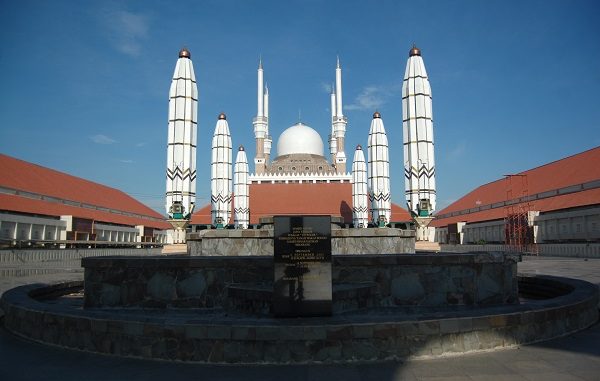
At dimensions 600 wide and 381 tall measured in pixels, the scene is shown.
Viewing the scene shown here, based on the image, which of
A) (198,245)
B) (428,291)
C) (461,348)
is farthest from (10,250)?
(461,348)

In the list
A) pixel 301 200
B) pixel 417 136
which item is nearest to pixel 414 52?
pixel 417 136

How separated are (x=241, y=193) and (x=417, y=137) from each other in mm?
21560

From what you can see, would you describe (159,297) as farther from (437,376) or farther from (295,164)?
(295,164)

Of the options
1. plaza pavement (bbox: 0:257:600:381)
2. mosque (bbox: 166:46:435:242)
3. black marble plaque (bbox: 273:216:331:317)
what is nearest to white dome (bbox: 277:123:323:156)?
mosque (bbox: 166:46:435:242)

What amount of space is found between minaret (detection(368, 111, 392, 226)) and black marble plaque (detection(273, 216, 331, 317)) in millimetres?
34782

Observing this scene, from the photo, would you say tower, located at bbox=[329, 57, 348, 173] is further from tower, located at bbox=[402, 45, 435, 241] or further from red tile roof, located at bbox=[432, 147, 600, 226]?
tower, located at bbox=[402, 45, 435, 241]

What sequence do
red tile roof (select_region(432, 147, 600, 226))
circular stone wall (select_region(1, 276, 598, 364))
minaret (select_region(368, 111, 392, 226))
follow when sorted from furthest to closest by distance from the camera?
minaret (select_region(368, 111, 392, 226)) < red tile roof (select_region(432, 147, 600, 226)) < circular stone wall (select_region(1, 276, 598, 364))

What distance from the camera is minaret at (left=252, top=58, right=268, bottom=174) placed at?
62656mm

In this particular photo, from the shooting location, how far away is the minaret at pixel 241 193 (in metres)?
42.6

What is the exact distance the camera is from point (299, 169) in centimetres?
6056

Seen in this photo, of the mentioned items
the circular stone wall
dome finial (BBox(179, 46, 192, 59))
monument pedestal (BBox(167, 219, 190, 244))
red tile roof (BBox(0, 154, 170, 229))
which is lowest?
the circular stone wall

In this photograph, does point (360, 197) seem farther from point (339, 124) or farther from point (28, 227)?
point (28, 227)

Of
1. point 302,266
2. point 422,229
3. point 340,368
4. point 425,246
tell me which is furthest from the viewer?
point 422,229

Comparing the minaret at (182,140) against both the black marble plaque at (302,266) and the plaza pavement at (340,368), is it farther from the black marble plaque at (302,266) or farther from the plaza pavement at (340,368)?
the plaza pavement at (340,368)
